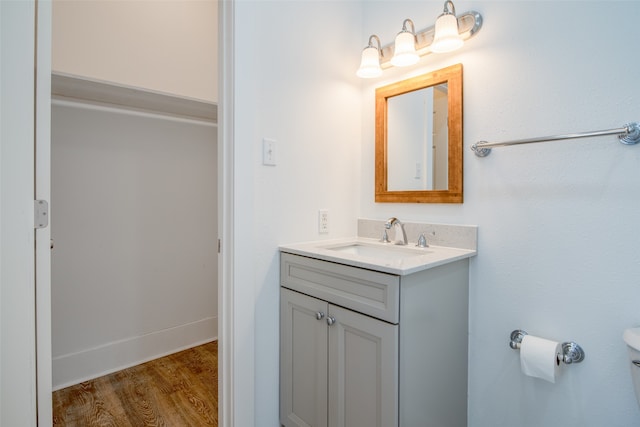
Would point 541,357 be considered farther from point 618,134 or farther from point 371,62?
point 371,62

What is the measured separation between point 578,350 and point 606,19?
44.4 inches

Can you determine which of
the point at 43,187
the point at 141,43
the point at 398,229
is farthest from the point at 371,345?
the point at 141,43

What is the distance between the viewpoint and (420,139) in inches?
63.1

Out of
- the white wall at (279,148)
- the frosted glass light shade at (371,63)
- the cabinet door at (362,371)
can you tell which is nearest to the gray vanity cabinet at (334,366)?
the cabinet door at (362,371)

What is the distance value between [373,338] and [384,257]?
1.65 ft

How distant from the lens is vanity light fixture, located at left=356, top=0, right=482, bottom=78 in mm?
1330

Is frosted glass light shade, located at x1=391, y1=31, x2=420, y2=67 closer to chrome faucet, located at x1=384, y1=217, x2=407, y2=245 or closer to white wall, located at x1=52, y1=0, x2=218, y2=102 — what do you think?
chrome faucet, located at x1=384, y1=217, x2=407, y2=245

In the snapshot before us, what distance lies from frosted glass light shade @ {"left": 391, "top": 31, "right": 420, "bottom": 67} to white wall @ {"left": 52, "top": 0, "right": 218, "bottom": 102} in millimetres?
1408

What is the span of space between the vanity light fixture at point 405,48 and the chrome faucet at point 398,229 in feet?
2.36

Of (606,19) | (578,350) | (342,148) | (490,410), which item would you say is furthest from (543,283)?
(342,148)

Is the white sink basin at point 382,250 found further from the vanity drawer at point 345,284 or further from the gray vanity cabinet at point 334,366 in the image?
the gray vanity cabinet at point 334,366

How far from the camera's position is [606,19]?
1.08 meters

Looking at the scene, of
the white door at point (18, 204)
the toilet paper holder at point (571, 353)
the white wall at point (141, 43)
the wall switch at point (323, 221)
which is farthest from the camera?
the white wall at point (141, 43)

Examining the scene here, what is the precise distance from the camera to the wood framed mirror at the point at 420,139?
1.45 metres
